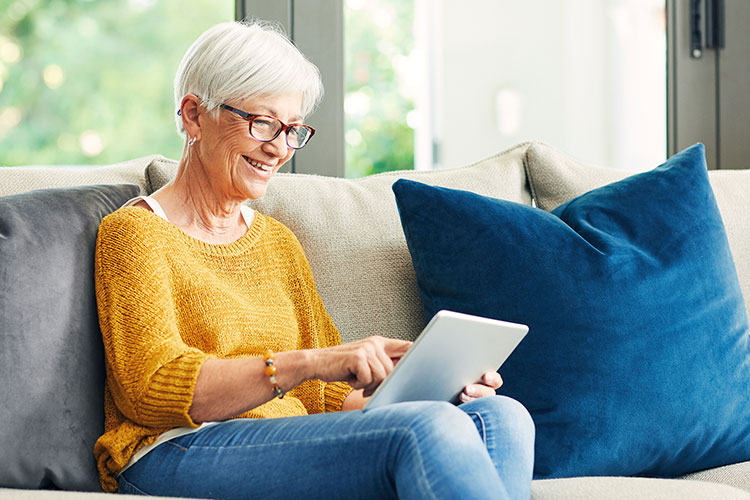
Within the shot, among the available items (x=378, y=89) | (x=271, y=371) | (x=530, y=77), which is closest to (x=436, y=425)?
(x=271, y=371)

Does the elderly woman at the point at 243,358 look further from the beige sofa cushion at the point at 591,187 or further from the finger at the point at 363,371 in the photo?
the beige sofa cushion at the point at 591,187

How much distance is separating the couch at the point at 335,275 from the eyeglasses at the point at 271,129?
0.58 feet

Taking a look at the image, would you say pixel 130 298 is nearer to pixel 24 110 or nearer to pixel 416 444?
pixel 416 444

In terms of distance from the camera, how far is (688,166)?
151 cm

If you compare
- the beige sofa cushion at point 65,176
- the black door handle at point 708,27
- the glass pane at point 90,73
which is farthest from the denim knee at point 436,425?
the black door handle at point 708,27

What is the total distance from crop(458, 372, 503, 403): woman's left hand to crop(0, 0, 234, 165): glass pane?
1369 millimetres

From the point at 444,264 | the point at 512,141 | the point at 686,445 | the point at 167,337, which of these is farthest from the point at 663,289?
the point at 512,141

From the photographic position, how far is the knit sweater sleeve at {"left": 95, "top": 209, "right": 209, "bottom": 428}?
1.07 meters

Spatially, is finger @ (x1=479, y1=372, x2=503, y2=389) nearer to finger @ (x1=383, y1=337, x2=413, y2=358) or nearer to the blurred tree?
finger @ (x1=383, y1=337, x2=413, y2=358)

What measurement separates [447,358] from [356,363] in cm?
13

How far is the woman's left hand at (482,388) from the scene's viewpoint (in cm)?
125

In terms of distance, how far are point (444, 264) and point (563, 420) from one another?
33cm

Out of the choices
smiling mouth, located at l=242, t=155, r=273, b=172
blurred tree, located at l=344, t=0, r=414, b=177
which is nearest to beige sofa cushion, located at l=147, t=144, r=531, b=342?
smiling mouth, located at l=242, t=155, r=273, b=172

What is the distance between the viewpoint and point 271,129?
1385 millimetres
